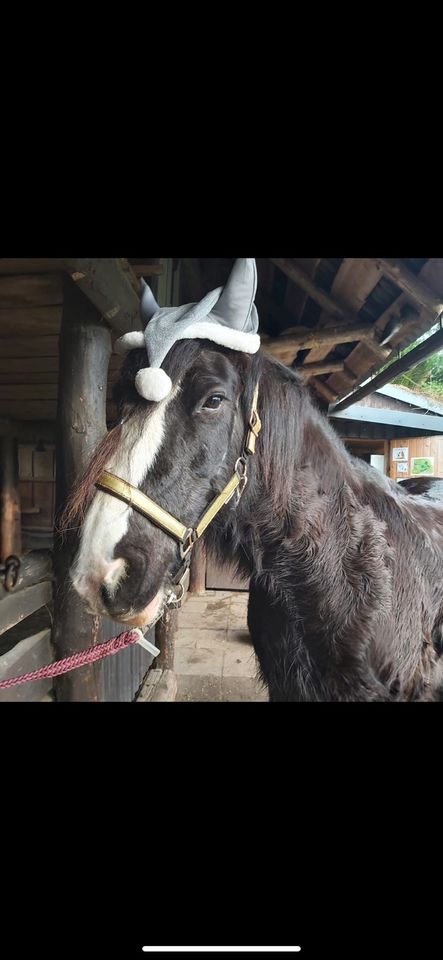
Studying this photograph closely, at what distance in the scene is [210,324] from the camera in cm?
61

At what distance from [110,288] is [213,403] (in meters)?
0.43

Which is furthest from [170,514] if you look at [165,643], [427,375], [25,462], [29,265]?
[25,462]

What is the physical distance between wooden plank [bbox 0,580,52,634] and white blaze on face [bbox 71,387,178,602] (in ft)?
1.10

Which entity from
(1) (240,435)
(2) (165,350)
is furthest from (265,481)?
(2) (165,350)

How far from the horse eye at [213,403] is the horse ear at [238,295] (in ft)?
0.45

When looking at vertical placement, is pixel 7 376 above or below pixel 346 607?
above

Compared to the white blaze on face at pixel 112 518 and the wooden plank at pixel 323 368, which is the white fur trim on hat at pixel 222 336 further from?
the wooden plank at pixel 323 368

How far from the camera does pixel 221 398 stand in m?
0.61

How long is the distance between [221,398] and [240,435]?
0.24 ft

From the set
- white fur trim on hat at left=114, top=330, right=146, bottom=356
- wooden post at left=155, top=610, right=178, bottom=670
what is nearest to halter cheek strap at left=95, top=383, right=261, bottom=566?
white fur trim on hat at left=114, top=330, right=146, bottom=356

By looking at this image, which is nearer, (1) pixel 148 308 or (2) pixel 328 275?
(1) pixel 148 308

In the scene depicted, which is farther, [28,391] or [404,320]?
[28,391]

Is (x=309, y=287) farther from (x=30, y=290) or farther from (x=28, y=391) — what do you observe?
(x=28, y=391)
